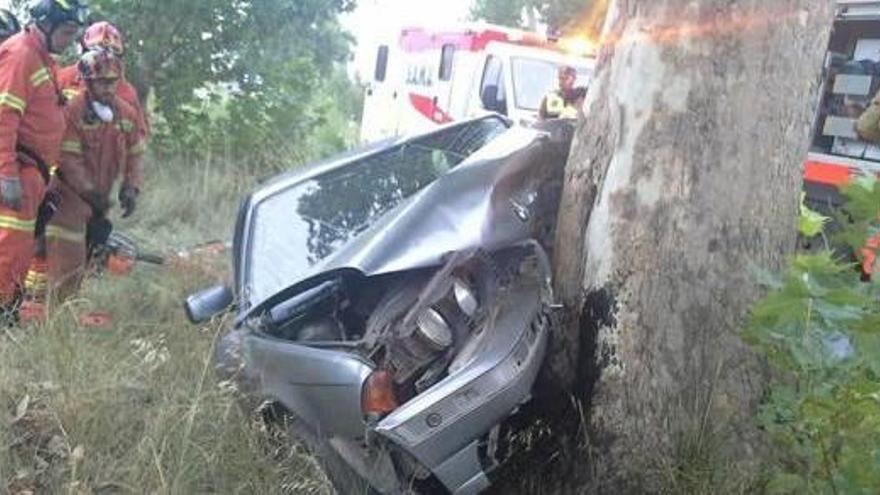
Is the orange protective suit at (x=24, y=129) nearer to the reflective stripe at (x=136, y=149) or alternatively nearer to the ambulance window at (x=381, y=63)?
the reflective stripe at (x=136, y=149)

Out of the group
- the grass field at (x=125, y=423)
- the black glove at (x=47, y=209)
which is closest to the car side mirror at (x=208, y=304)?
the grass field at (x=125, y=423)

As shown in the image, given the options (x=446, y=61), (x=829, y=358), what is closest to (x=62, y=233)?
(x=829, y=358)

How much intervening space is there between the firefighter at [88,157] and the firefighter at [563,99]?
3.94 meters

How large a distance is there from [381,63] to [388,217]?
12.6 meters

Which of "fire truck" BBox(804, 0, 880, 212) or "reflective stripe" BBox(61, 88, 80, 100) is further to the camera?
"fire truck" BBox(804, 0, 880, 212)

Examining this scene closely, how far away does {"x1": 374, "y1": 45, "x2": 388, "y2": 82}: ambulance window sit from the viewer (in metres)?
15.1

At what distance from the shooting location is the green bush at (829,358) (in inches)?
83.5

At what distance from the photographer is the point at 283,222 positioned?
11.8 feet

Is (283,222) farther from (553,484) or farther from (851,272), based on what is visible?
(851,272)

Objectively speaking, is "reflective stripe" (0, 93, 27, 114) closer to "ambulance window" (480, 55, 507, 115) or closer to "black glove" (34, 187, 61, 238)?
"black glove" (34, 187, 61, 238)

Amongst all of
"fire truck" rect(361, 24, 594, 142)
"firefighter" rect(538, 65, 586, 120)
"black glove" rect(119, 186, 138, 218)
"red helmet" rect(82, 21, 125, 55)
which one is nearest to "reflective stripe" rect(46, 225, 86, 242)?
"black glove" rect(119, 186, 138, 218)

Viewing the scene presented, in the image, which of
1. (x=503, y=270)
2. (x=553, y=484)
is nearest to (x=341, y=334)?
(x=503, y=270)

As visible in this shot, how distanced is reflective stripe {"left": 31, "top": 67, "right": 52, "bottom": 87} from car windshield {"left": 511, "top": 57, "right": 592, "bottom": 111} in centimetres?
600

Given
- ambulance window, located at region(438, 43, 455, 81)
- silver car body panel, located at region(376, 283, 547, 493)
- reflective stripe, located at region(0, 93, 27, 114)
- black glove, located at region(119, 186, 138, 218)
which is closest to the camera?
silver car body panel, located at region(376, 283, 547, 493)
